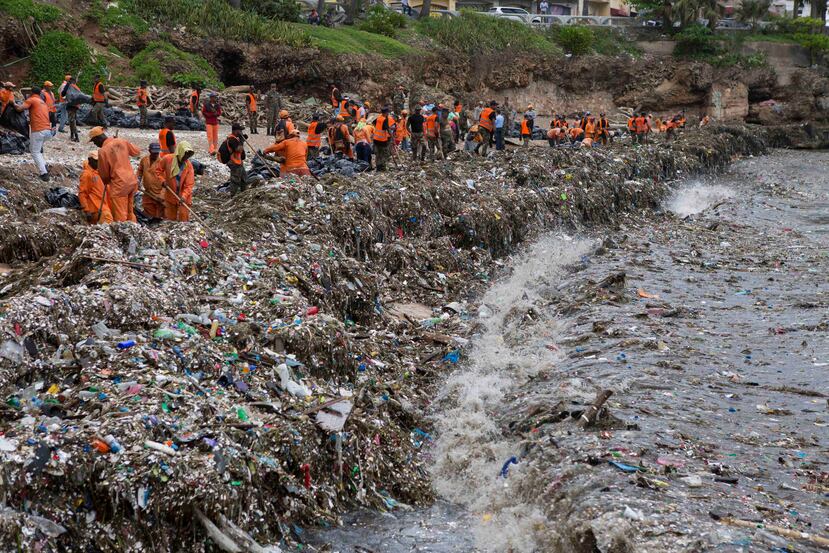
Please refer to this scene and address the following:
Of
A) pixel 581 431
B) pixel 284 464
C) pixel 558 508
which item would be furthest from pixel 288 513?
pixel 581 431

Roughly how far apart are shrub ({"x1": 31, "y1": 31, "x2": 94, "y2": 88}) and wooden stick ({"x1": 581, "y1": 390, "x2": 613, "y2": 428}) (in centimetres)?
2161

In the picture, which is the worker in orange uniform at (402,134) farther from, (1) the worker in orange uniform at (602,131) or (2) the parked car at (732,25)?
(2) the parked car at (732,25)

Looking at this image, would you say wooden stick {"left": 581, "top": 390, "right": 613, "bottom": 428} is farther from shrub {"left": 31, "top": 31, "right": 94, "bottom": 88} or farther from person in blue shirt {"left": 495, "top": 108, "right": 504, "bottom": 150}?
shrub {"left": 31, "top": 31, "right": 94, "bottom": 88}

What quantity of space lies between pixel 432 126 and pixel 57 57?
12.2m

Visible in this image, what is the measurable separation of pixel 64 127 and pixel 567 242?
37.4 feet

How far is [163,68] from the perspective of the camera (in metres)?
27.0

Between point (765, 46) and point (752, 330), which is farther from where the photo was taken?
point (765, 46)

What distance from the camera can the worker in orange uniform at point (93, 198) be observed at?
33.8ft

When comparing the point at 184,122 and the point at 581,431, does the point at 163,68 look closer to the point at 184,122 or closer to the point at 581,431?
Answer: the point at 184,122

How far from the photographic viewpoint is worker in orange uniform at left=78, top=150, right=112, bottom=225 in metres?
10.3

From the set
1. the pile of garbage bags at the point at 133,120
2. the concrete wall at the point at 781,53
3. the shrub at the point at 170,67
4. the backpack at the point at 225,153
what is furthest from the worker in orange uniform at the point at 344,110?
the concrete wall at the point at 781,53

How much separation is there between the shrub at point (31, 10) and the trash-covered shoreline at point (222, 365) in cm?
1594

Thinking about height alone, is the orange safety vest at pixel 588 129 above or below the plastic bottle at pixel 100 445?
above

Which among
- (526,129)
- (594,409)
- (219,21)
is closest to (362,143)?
(594,409)
